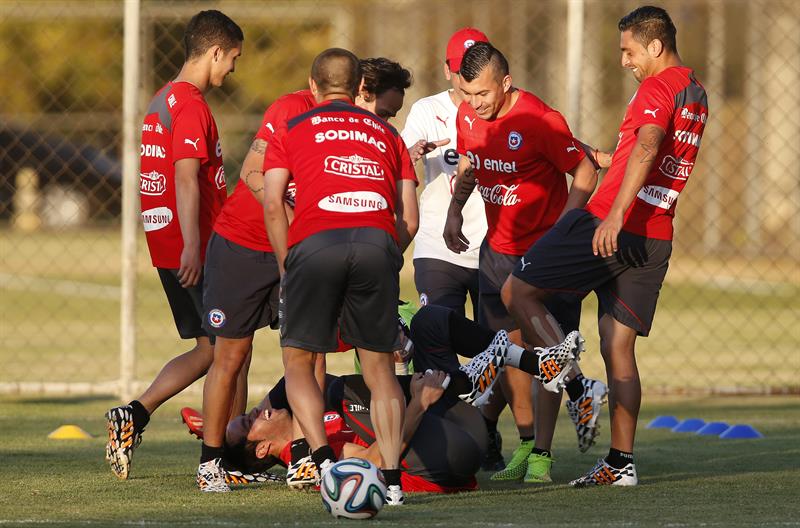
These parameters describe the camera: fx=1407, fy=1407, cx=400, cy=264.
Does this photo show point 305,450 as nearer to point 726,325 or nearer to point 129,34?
point 129,34

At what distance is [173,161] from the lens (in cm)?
680

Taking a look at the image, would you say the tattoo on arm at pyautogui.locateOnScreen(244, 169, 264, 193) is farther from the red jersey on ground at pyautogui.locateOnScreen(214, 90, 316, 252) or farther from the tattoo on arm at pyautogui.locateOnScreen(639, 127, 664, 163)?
the tattoo on arm at pyautogui.locateOnScreen(639, 127, 664, 163)

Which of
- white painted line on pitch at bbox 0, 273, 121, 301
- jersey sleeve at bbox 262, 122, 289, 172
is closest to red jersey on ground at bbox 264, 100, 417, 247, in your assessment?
jersey sleeve at bbox 262, 122, 289, 172

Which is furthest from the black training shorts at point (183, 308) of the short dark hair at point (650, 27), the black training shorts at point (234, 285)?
the short dark hair at point (650, 27)

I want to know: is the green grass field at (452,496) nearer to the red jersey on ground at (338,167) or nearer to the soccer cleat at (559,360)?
the soccer cleat at (559,360)

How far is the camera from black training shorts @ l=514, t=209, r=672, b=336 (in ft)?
21.6

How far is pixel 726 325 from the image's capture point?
16062 mm

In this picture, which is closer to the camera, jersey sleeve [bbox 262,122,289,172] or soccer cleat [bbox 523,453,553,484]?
jersey sleeve [bbox 262,122,289,172]

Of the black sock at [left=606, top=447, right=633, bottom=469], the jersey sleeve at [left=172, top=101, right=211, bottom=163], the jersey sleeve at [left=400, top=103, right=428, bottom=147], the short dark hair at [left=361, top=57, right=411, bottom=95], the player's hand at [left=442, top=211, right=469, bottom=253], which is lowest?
the black sock at [left=606, top=447, right=633, bottom=469]

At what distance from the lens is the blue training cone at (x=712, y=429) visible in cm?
863

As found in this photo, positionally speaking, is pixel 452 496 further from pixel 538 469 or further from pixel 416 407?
pixel 538 469

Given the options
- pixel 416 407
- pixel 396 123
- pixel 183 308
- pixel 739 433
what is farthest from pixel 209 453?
pixel 396 123

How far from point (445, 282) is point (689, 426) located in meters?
2.01

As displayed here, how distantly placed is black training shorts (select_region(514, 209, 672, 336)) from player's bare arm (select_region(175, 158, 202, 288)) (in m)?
1.54
